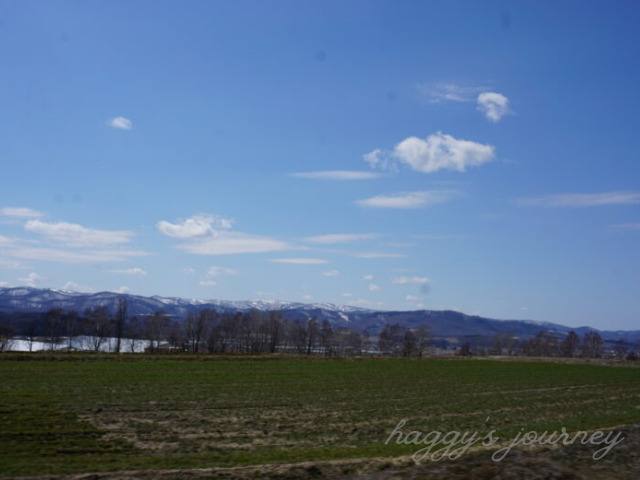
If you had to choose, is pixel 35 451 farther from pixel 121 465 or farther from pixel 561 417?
pixel 561 417

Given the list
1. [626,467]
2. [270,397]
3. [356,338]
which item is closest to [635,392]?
[270,397]

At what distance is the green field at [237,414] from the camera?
17.0 m

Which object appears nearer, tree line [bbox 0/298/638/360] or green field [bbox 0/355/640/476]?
green field [bbox 0/355/640/476]

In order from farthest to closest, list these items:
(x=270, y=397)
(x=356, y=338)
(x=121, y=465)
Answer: (x=356, y=338) → (x=270, y=397) → (x=121, y=465)

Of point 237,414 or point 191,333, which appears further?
point 191,333

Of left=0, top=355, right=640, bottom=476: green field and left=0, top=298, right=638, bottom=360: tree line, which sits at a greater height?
left=0, top=355, right=640, bottom=476: green field

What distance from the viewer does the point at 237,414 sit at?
2577cm

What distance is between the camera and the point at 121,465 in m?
15.1

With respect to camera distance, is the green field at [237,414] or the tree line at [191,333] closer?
the green field at [237,414]

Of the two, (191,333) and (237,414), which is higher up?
(237,414)

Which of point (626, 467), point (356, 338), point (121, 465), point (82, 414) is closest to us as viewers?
point (626, 467)

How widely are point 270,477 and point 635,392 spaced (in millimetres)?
44080

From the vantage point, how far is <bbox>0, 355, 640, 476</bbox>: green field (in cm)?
1695

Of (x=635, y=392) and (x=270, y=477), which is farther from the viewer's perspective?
(x=635, y=392)
